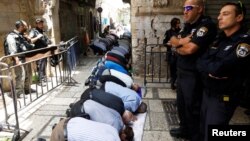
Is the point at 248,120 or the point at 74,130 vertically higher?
the point at 74,130

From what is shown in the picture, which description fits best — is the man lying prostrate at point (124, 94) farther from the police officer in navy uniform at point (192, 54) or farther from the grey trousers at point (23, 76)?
the grey trousers at point (23, 76)

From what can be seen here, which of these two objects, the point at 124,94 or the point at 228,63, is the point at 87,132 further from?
the point at 124,94

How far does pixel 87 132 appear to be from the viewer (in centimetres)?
243

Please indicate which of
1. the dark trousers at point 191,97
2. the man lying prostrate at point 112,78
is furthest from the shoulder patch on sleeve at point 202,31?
the man lying prostrate at point 112,78

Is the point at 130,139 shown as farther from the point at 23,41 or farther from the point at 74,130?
the point at 23,41

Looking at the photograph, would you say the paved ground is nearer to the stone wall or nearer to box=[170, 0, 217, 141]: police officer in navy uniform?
box=[170, 0, 217, 141]: police officer in navy uniform

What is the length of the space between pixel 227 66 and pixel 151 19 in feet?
15.5

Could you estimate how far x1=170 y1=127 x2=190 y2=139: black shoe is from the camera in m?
3.56

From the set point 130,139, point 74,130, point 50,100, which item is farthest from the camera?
point 50,100

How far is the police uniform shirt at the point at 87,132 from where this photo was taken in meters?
2.41

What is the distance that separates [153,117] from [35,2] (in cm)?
564

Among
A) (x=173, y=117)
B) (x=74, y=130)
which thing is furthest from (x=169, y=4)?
(x=74, y=130)

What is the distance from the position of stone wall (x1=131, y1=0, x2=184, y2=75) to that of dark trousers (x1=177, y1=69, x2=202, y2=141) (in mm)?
3746

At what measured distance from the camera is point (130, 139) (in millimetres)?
3260
